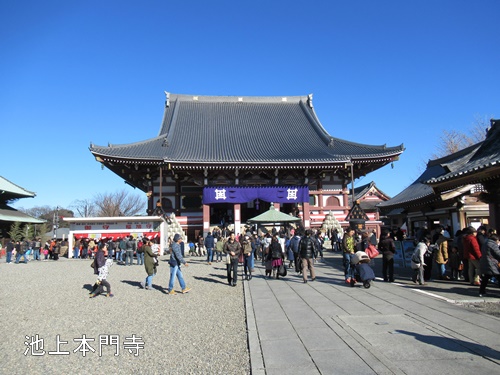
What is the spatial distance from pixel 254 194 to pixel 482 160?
16306mm

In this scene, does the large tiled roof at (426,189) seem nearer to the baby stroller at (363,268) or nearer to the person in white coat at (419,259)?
the person in white coat at (419,259)

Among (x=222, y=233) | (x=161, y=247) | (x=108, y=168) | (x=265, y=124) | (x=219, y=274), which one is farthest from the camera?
(x=265, y=124)

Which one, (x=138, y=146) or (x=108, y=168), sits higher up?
(x=138, y=146)

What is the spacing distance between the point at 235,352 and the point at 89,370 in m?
1.83

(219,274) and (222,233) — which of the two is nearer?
(219,274)

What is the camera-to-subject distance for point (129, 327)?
611 cm

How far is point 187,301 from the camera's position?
8.28m

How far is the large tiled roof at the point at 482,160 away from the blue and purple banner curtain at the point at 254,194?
13.9 m

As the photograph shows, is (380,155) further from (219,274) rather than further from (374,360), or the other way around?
(374,360)

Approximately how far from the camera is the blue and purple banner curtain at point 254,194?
2422 centimetres

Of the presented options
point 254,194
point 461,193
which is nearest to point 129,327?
point 461,193

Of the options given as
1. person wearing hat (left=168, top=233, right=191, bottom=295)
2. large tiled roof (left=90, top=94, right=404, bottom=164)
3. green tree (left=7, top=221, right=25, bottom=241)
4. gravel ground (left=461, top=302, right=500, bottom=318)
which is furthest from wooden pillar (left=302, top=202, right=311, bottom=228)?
green tree (left=7, top=221, right=25, bottom=241)

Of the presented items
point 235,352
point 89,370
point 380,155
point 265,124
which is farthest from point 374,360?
point 265,124

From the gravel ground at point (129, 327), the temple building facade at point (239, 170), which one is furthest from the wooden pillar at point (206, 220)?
the gravel ground at point (129, 327)
